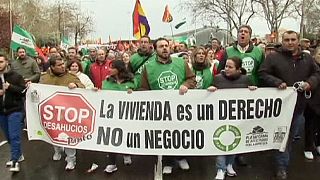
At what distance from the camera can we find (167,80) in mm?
6484

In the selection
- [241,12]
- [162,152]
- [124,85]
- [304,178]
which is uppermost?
[241,12]

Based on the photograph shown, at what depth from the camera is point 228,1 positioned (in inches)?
1804

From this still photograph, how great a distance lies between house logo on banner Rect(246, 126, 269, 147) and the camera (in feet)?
20.8

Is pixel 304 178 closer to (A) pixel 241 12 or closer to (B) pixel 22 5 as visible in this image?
(A) pixel 241 12

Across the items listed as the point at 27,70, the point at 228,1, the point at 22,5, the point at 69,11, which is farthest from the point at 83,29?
the point at 27,70

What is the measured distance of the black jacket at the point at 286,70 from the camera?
6.34m

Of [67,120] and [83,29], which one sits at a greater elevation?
[83,29]

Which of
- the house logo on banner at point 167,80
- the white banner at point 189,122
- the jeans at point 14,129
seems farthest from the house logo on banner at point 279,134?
the jeans at point 14,129

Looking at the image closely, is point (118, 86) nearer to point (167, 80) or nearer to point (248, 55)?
point (167, 80)

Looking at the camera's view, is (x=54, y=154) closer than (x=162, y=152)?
No

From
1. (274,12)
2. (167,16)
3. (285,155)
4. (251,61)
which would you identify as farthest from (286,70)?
(274,12)

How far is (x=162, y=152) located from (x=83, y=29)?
8468 centimetres

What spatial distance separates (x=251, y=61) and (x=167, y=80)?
4.25ft

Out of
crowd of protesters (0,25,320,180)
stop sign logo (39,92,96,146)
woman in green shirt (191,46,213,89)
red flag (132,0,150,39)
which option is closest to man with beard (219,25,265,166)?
crowd of protesters (0,25,320,180)
